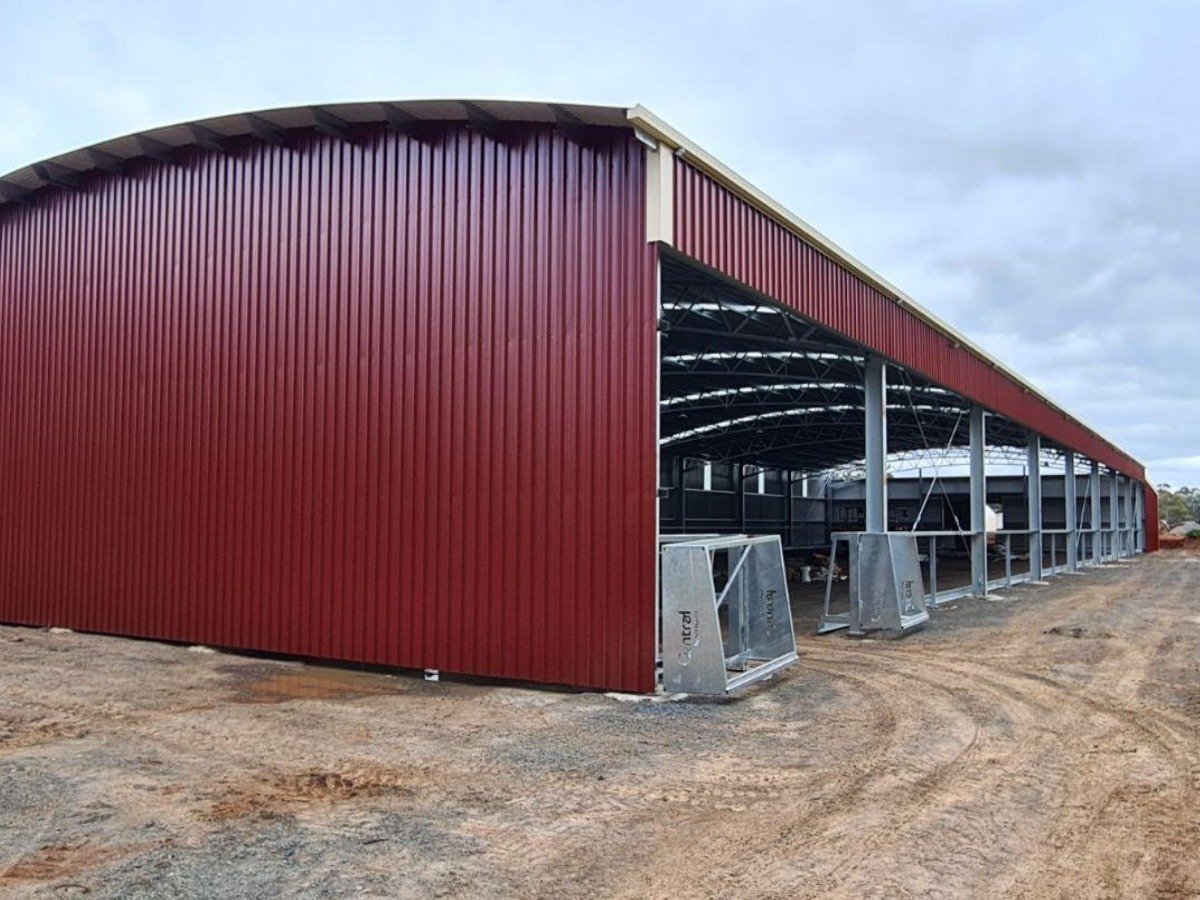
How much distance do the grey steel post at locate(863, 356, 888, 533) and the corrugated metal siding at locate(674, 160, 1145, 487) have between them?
1.70 feet

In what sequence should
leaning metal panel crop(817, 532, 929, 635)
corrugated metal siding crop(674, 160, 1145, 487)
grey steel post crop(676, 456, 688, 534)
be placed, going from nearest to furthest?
corrugated metal siding crop(674, 160, 1145, 487), leaning metal panel crop(817, 532, 929, 635), grey steel post crop(676, 456, 688, 534)

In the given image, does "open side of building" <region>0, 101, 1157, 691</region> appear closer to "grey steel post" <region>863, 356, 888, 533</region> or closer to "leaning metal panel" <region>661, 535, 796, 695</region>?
"grey steel post" <region>863, 356, 888, 533</region>

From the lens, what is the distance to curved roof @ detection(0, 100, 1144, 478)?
10.5 metres

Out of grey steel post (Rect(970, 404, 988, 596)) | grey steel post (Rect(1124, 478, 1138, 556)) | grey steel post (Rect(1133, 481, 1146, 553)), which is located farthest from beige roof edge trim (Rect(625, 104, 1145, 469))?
grey steel post (Rect(1133, 481, 1146, 553))

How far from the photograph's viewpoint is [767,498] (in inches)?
2045

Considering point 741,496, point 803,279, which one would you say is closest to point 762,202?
point 803,279

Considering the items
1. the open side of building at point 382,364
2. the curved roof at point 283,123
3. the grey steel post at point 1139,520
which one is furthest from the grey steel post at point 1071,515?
the curved roof at point 283,123

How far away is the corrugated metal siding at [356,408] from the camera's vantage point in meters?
10.4

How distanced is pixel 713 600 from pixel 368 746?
145 inches

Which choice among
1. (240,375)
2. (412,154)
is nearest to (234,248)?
(240,375)

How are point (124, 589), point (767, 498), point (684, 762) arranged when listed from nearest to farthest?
point (684, 762)
point (124, 589)
point (767, 498)

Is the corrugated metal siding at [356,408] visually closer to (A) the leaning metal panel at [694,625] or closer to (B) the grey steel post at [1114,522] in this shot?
(A) the leaning metal panel at [694,625]

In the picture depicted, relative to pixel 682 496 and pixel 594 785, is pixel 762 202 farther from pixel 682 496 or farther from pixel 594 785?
pixel 682 496

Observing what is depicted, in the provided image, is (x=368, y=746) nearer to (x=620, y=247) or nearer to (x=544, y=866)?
(x=544, y=866)
